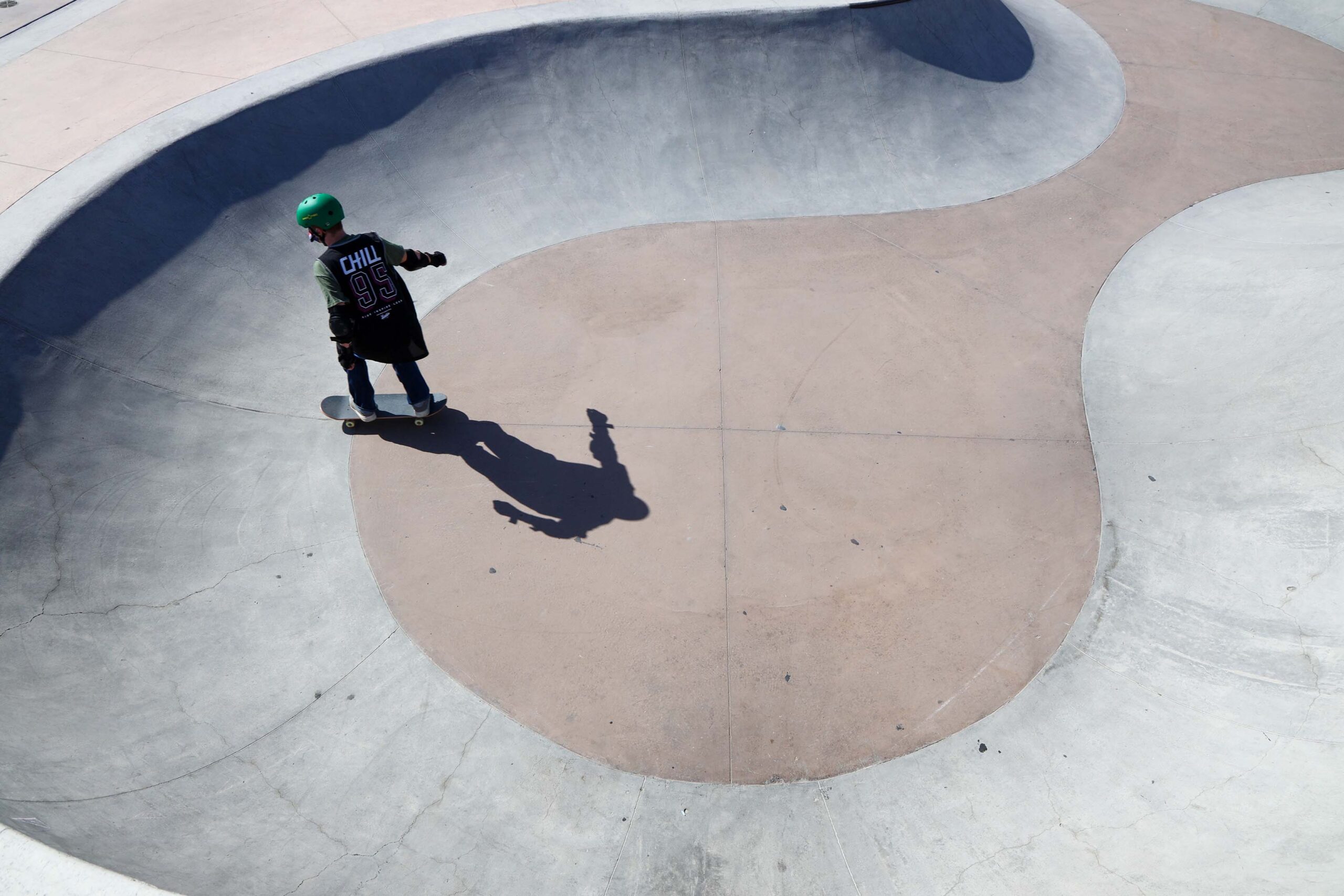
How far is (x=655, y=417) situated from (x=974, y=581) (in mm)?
3076

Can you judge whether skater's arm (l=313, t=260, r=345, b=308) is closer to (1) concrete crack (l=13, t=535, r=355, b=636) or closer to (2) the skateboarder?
(2) the skateboarder

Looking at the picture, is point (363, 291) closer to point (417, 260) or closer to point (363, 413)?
point (417, 260)

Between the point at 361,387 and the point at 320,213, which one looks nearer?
the point at 320,213

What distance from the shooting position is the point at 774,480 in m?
6.41

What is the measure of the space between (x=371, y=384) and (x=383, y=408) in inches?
9.5

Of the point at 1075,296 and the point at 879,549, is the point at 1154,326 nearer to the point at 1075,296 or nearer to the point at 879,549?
the point at 1075,296

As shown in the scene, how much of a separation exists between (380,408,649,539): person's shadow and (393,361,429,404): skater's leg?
1.29 ft

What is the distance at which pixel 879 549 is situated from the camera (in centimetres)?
600

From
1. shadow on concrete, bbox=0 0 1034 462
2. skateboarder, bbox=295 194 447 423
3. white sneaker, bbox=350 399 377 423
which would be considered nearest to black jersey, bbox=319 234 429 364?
skateboarder, bbox=295 194 447 423

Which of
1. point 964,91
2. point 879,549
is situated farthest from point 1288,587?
point 964,91

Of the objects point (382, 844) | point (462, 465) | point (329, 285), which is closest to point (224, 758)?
point (382, 844)

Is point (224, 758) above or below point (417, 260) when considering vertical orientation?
below

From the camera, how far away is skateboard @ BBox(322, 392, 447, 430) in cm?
664

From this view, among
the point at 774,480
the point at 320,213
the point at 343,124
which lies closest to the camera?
the point at 320,213
